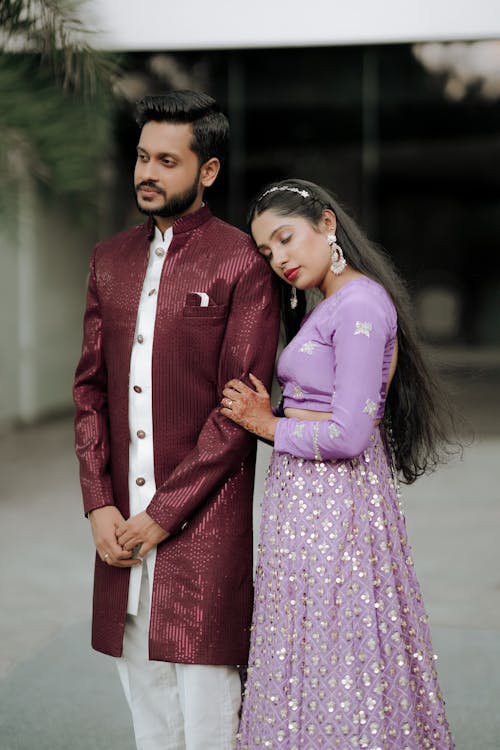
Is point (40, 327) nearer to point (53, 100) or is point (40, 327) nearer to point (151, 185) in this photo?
point (151, 185)

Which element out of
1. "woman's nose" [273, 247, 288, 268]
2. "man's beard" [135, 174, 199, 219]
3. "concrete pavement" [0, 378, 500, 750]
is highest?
"man's beard" [135, 174, 199, 219]

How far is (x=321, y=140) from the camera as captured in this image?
358 inches

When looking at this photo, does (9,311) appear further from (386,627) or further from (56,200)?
(56,200)

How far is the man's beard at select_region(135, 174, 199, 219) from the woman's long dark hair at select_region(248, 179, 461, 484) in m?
0.12

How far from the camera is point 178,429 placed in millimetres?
2066

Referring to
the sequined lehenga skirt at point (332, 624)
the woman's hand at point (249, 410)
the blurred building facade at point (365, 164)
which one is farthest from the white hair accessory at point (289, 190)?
the blurred building facade at point (365, 164)

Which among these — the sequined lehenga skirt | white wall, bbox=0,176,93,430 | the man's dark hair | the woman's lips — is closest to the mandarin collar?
the man's dark hair

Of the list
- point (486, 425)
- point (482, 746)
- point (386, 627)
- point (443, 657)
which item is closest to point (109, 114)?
point (386, 627)

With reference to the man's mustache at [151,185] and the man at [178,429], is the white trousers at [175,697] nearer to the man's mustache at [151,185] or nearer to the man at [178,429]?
the man at [178,429]

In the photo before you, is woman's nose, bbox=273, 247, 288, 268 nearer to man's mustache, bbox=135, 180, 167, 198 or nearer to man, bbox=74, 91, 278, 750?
man, bbox=74, 91, 278, 750

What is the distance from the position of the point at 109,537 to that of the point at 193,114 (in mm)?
844

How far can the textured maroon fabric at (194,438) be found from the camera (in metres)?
2.01

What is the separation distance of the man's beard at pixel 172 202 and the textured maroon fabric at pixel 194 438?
1.7 inches

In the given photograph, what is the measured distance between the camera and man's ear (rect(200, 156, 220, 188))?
2.06 m
